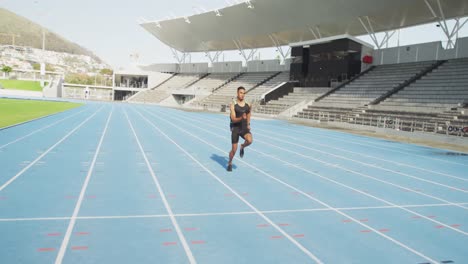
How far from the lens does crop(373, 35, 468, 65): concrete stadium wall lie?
90.1 feet

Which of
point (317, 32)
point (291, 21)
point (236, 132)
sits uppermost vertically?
point (291, 21)

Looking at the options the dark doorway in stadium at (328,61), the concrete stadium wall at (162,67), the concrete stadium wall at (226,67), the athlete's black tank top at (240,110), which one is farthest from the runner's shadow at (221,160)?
the concrete stadium wall at (162,67)

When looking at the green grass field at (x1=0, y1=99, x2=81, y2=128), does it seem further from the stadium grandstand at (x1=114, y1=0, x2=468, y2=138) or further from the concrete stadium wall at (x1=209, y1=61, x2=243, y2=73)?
the concrete stadium wall at (x1=209, y1=61, x2=243, y2=73)

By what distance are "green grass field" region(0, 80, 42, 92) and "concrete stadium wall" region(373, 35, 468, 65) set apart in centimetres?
4442

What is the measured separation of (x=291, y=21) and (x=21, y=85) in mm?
40282

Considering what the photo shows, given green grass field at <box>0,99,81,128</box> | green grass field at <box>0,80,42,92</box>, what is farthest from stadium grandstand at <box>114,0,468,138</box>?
green grass field at <box>0,80,42,92</box>

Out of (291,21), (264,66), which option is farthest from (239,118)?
(264,66)

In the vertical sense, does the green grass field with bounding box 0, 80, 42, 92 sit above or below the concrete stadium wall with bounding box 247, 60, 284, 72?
below

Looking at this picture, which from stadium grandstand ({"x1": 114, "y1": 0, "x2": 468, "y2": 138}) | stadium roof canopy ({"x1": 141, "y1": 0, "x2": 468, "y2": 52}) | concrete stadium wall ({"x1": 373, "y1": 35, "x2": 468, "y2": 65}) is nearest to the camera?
stadium grandstand ({"x1": 114, "y1": 0, "x2": 468, "y2": 138})

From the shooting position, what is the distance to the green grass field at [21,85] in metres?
53.4

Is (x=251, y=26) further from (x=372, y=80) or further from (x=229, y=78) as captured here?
(x=372, y=80)

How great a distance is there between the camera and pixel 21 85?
55.2 metres

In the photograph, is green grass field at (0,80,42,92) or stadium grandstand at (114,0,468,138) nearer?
stadium grandstand at (114,0,468,138)

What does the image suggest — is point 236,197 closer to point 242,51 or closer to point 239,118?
point 239,118
